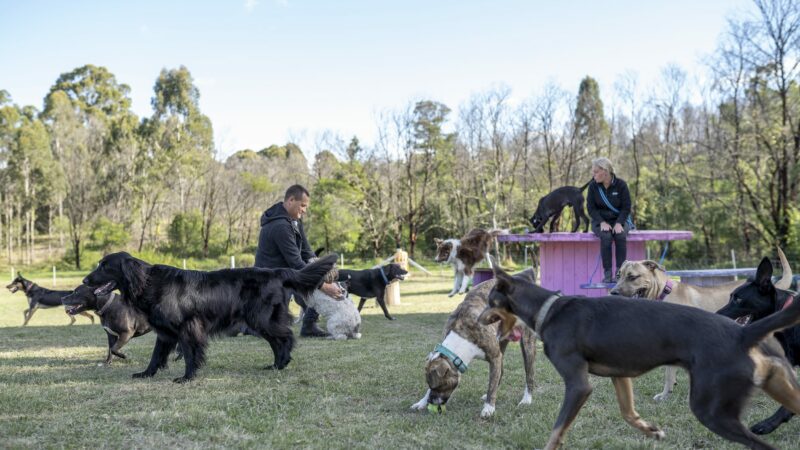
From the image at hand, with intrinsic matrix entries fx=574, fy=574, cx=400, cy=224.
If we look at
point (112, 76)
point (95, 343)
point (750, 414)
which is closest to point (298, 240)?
point (95, 343)

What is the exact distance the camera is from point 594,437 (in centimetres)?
415

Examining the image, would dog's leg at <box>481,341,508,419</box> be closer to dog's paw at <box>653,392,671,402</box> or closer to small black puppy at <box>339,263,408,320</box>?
dog's paw at <box>653,392,671,402</box>

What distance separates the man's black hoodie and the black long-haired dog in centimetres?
63

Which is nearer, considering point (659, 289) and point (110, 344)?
point (659, 289)

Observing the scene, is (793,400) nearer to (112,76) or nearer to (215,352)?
(215,352)

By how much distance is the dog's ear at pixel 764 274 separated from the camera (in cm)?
459

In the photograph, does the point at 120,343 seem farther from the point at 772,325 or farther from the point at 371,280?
the point at 772,325

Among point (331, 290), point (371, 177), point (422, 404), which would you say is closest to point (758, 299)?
point (422, 404)

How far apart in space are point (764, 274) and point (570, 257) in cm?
675

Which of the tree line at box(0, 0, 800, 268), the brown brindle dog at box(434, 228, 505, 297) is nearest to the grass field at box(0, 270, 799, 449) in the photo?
the brown brindle dog at box(434, 228, 505, 297)

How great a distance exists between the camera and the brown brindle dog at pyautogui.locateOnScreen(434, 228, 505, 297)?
10.3 metres

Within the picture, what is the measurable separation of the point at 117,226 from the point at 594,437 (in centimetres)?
3864

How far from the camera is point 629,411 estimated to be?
13.6ft

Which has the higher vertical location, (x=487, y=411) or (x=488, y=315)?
(x=488, y=315)
